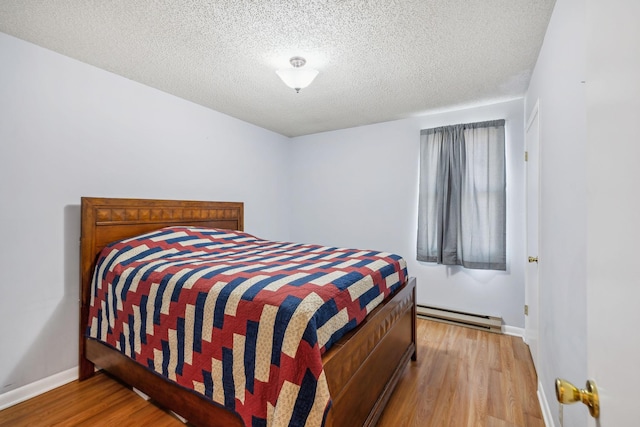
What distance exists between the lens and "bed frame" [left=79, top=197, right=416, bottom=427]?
1.37m

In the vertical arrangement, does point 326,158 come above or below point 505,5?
below

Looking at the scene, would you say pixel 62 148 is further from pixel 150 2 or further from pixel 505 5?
pixel 505 5

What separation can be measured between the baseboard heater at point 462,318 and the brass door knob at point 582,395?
113 inches

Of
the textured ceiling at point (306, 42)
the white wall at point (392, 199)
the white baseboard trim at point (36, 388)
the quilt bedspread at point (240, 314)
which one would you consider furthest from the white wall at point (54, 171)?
the white wall at point (392, 199)

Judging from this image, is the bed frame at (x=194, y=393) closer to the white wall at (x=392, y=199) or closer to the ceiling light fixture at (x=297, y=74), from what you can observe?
the white wall at (x=392, y=199)

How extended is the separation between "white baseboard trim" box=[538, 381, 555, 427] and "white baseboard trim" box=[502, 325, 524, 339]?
1115 millimetres

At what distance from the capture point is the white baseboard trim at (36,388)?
1896 mm

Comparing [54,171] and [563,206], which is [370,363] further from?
[54,171]

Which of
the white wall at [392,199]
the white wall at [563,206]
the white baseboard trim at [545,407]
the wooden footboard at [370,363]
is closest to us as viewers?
the white wall at [563,206]

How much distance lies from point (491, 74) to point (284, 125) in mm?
2482

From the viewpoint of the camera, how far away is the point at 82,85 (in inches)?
90.5

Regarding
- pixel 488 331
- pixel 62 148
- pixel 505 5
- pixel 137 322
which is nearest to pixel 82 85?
pixel 62 148

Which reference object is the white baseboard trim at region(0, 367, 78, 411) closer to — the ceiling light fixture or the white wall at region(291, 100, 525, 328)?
the ceiling light fixture

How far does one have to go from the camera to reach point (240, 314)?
1.35 m
